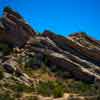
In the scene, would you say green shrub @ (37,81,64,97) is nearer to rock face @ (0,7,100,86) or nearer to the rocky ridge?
the rocky ridge

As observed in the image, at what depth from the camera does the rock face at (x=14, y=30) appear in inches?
2110

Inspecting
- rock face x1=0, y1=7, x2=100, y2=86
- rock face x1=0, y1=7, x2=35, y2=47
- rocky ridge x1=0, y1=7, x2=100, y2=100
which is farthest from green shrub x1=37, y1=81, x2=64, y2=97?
rock face x1=0, y1=7, x2=35, y2=47

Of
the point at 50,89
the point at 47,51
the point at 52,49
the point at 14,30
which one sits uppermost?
the point at 14,30

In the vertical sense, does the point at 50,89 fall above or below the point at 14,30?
below

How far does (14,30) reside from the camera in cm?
5403

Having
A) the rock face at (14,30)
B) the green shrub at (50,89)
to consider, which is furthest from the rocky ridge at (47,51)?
the green shrub at (50,89)

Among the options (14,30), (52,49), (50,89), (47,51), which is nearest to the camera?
(50,89)

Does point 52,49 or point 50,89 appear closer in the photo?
point 50,89

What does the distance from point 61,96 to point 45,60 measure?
15532 mm

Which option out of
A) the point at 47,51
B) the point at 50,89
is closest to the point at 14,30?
the point at 47,51

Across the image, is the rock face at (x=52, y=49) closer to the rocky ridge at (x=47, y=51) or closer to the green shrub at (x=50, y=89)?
the rocky ridge at (x=47, y=51)

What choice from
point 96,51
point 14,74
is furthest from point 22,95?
point 96,51

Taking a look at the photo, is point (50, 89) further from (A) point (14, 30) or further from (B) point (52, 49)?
(A) point (14, 30)

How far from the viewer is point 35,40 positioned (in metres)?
55.2
